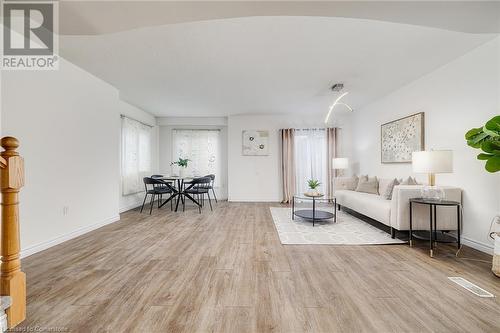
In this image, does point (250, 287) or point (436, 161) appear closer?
point (250, 287)

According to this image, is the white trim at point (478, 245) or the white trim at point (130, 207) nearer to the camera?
the white trim at point (478, 245)

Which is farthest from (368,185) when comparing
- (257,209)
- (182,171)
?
Result: (182,171)

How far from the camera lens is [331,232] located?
11.5 ft

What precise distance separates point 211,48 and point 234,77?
3.09 ft

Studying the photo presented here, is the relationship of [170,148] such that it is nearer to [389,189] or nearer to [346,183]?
[346,183]

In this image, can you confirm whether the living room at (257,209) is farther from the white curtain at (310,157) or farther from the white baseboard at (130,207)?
the white curtain at (310,157)

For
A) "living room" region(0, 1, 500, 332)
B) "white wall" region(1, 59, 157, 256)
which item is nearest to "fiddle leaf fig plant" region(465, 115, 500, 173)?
"living room" region(0, 1, 500, 332)

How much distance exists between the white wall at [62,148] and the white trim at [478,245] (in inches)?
210

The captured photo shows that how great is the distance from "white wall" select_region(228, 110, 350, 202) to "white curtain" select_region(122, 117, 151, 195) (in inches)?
90.2

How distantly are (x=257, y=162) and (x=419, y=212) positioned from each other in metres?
4.15

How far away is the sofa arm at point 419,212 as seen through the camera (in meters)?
2.97

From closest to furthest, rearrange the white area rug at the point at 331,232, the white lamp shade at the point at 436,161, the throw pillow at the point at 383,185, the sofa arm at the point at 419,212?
the white lamp shade at the point at 436,161 < the sofa arm at the point at 419,212 < the white area rug at the point at 331,232 < the throw pillow at the point at 383,185

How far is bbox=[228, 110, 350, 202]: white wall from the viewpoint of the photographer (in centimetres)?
650

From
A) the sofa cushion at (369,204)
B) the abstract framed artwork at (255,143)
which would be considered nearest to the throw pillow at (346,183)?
the sofa cushion at (369,204)
